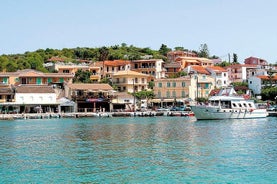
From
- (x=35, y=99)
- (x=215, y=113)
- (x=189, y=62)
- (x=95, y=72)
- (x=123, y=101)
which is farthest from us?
(x=189, y=62)

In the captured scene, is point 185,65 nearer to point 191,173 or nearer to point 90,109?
point 90,109

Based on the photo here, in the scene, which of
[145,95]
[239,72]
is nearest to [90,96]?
[145,95]

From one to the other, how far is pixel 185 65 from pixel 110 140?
3146 inches

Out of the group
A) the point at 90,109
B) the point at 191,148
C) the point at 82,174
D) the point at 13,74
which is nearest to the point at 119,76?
the point at 90,109

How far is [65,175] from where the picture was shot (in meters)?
22.6

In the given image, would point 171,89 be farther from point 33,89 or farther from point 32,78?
point 32,78

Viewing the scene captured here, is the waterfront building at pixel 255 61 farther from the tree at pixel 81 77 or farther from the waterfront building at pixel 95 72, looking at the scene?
the tree at pixel 81 77

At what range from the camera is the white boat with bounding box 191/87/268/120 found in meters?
60.8

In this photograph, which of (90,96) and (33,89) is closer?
(33,89)

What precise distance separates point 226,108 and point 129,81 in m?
34.4

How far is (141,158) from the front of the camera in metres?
27.3

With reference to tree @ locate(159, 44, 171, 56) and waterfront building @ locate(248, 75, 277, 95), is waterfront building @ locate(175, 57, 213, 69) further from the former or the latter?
tree @ locate(159, 44, 171, 56)

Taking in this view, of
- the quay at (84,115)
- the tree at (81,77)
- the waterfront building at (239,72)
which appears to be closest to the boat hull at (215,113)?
the quay at (84,115)

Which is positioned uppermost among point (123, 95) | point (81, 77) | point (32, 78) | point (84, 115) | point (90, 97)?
point (81, 77)
